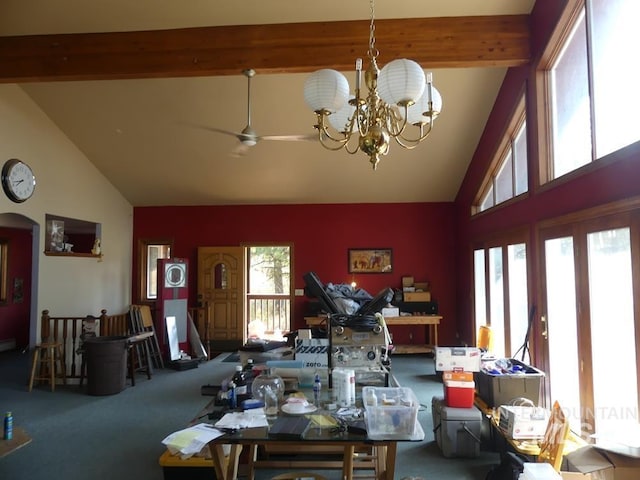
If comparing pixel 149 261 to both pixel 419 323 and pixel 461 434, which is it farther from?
pixel 461 434

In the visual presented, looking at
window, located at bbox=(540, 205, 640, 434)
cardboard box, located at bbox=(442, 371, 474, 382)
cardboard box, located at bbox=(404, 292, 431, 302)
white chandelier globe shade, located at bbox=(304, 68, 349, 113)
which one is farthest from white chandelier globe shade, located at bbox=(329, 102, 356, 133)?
cardboard box, located at bbox=(404, 292, 431, 302)

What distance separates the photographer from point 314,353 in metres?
2.81

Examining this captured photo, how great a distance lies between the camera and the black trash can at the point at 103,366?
5164 millimetres

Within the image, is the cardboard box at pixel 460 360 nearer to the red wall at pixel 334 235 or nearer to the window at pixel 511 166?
the window at pixel 511 166

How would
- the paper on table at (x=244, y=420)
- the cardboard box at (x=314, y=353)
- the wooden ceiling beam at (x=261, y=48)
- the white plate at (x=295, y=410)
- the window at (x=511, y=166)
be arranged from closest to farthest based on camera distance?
the paper on table at (x=244, y=420), the white plate at (x=295, y=410), the cardboard box at (x=314, y=353), the wooden ceiling beam at (x=261, y=48), the window at (x=511, y=166)

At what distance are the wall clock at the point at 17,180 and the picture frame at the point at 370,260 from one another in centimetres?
499

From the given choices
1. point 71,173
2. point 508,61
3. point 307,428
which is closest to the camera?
point 307,428

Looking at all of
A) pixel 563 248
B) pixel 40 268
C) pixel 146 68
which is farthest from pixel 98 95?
pixel 563 248

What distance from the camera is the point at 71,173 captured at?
6.46m

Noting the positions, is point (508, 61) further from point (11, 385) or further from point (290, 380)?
point (11, 385)

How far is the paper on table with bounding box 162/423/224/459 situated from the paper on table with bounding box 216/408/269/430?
69mm

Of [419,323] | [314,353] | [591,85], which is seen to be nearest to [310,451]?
[314,353]

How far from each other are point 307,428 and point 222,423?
431 mm

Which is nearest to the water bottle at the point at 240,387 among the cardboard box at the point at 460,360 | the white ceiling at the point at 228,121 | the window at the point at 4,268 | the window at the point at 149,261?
the cardboard box at the point at 460,360
